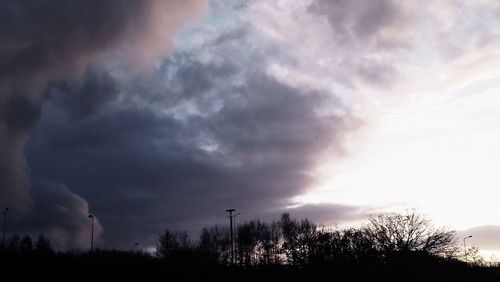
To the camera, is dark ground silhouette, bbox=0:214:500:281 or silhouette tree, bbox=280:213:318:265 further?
silhouette tree, bbox=280:213:318:265

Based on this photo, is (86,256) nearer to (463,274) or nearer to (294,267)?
(294,267)

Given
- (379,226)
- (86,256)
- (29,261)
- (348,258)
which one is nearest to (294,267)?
(348,258)

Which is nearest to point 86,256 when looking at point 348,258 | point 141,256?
point 141,256

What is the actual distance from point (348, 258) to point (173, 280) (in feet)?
79.6

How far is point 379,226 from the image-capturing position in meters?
76.2

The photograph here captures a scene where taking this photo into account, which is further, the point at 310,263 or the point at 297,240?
the point at 297,240

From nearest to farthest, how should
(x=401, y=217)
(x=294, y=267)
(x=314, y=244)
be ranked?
1. (x=401, y=217)
2. (x=294, y=267)
3. (x=314, y=244)

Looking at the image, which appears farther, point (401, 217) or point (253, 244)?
point (253, 244)

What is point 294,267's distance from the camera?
3167 inches

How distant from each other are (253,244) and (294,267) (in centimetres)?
3851

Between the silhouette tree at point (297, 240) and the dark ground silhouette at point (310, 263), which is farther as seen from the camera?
the silhouette tree at point (297, 240)

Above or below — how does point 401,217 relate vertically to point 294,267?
above

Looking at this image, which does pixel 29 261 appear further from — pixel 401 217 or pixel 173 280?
pixel 401 217

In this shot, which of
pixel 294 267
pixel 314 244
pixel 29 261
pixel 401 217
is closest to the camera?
pixel 29 261
